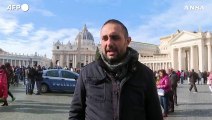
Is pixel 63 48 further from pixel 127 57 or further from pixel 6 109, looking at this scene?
pixel 127 57

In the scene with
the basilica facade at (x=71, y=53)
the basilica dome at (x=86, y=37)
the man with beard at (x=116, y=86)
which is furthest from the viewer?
the basilica dome at (x=86, y=37)

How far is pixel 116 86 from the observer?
8.23 ft

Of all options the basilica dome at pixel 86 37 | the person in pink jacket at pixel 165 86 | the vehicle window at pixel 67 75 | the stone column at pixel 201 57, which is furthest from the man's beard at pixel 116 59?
the basilica dome at pixel 86 37

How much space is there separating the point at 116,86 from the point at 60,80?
1673cm

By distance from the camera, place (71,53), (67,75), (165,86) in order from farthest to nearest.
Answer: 1. (71,53)
2. (67,75)
3. (165,86)

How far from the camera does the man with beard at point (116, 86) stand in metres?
2.51

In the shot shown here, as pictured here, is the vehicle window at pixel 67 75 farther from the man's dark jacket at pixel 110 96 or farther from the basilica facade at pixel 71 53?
the basilica facade at pixel 71 53

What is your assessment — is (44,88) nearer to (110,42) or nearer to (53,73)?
(53,73)

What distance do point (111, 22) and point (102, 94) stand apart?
0.53m

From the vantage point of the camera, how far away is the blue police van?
19.1 m

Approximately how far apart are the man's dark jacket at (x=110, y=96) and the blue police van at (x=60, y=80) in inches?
648

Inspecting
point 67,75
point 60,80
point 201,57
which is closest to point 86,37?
point 201,57

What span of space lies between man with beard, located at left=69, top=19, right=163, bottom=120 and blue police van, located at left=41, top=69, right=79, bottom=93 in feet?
54.2

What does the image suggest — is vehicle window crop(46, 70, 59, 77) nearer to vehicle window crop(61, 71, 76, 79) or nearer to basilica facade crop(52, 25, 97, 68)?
vehicle window crop(61, 71, 76, 79)
